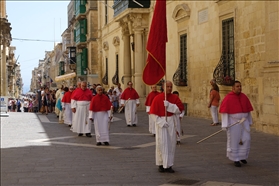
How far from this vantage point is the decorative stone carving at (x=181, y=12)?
70.6 ft

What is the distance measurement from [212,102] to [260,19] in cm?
349

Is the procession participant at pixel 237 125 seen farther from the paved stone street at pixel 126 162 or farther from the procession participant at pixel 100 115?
the procession participant at pixel 100 115

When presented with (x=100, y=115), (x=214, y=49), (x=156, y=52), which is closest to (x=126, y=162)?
(x=156, y=52)

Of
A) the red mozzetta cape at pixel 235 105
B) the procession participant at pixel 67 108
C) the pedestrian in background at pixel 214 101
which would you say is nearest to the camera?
the red mozzetta cape at pixel 235 105

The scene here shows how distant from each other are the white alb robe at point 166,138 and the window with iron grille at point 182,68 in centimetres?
1308

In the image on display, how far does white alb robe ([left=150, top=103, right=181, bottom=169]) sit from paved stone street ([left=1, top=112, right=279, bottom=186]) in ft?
0.87

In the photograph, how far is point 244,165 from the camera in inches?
370

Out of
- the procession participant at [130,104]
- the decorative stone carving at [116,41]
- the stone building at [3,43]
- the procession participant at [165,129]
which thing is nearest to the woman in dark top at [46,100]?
the decorative stone carving at [116,41]

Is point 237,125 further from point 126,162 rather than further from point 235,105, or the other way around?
point 126,162

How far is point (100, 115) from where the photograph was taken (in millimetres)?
13227

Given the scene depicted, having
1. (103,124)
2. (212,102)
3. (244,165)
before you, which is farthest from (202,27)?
(244,165)

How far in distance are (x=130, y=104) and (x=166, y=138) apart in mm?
10065

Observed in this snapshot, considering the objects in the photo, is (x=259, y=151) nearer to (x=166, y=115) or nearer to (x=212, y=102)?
(x=166, y=115)

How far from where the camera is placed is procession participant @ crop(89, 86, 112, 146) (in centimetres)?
1305
